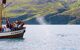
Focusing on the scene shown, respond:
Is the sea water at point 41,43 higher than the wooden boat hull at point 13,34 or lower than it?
lower

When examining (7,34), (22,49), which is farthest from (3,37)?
(22,49)

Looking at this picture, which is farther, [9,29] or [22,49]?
[9,29]

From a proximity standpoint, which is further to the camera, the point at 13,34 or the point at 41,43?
the point at 13,34

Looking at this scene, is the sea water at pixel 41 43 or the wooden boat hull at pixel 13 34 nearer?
the sea water at pixel 41 43

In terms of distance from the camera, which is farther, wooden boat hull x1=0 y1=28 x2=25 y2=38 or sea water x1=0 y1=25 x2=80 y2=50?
wooden boat hull x1=0 y1=28 x2=25 y2=38

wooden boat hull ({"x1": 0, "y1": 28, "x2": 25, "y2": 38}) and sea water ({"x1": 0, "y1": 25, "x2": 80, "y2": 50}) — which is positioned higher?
wooden boat hull ({"x1": 0, "y1": 28, "x2": 25, "y2": 38})

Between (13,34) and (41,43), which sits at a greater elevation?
(13,34)

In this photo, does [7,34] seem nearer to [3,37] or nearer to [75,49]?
[3,37]

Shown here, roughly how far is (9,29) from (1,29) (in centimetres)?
228

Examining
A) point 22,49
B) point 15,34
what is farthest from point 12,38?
point 22,49

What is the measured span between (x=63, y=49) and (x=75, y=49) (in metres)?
2.43

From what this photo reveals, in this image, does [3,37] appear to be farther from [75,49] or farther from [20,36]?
[75,49]

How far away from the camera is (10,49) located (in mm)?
72250

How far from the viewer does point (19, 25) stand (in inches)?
4208
